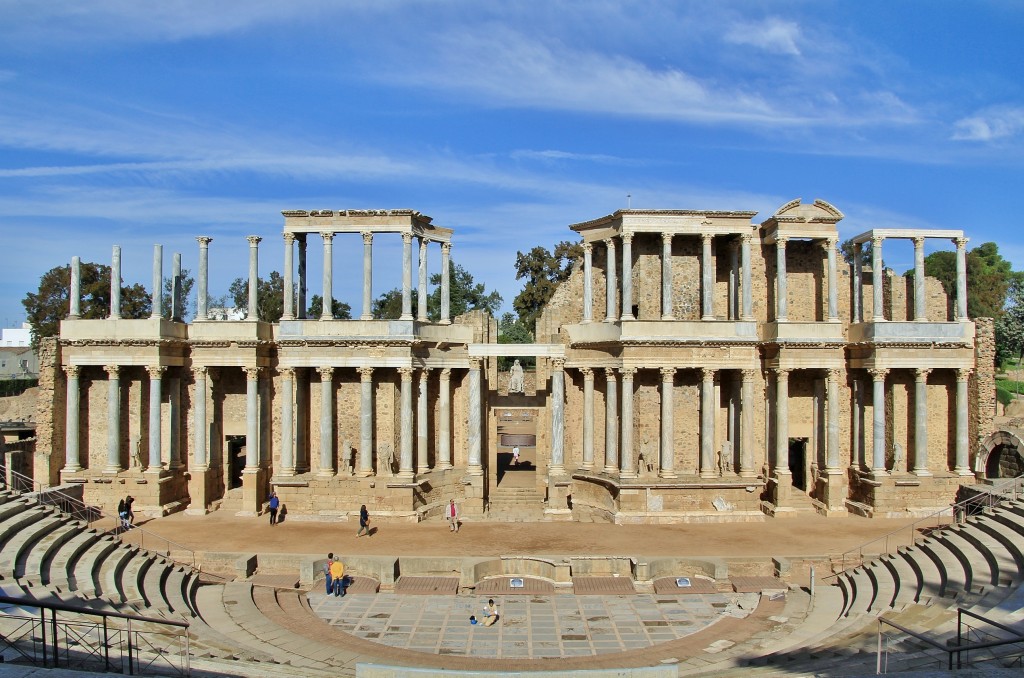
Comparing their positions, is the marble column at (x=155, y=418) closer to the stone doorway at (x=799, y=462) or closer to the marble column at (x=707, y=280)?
the marble column at (x=707, y=280)

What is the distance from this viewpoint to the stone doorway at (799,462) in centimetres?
3108

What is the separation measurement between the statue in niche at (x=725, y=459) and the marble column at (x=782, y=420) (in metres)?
1.75

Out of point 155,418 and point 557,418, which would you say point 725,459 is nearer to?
point 557,418

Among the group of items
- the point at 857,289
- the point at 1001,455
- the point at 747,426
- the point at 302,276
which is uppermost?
the point at 302,276

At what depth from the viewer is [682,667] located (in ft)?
51.1

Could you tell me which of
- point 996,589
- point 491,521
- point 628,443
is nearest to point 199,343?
point 491,521

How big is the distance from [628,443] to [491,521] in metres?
5.65

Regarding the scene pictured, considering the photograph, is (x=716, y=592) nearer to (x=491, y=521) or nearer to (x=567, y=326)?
(x=491, y=521)

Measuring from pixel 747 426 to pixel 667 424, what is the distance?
10.2ft

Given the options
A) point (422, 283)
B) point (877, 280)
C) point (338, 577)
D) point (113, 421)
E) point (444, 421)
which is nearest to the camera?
point (338, 577)

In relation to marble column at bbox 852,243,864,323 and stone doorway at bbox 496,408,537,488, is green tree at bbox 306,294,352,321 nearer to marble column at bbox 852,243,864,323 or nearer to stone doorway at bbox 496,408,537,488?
stone doorway at bbox 496,408,537,488

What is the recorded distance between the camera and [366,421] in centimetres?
2902

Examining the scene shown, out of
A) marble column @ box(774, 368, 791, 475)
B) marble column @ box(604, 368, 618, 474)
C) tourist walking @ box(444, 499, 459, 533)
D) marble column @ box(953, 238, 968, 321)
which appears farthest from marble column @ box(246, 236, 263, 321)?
marble column @ box(953, 238, 968, 321)

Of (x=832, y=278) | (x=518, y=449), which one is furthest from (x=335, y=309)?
(x=832, y=278)
